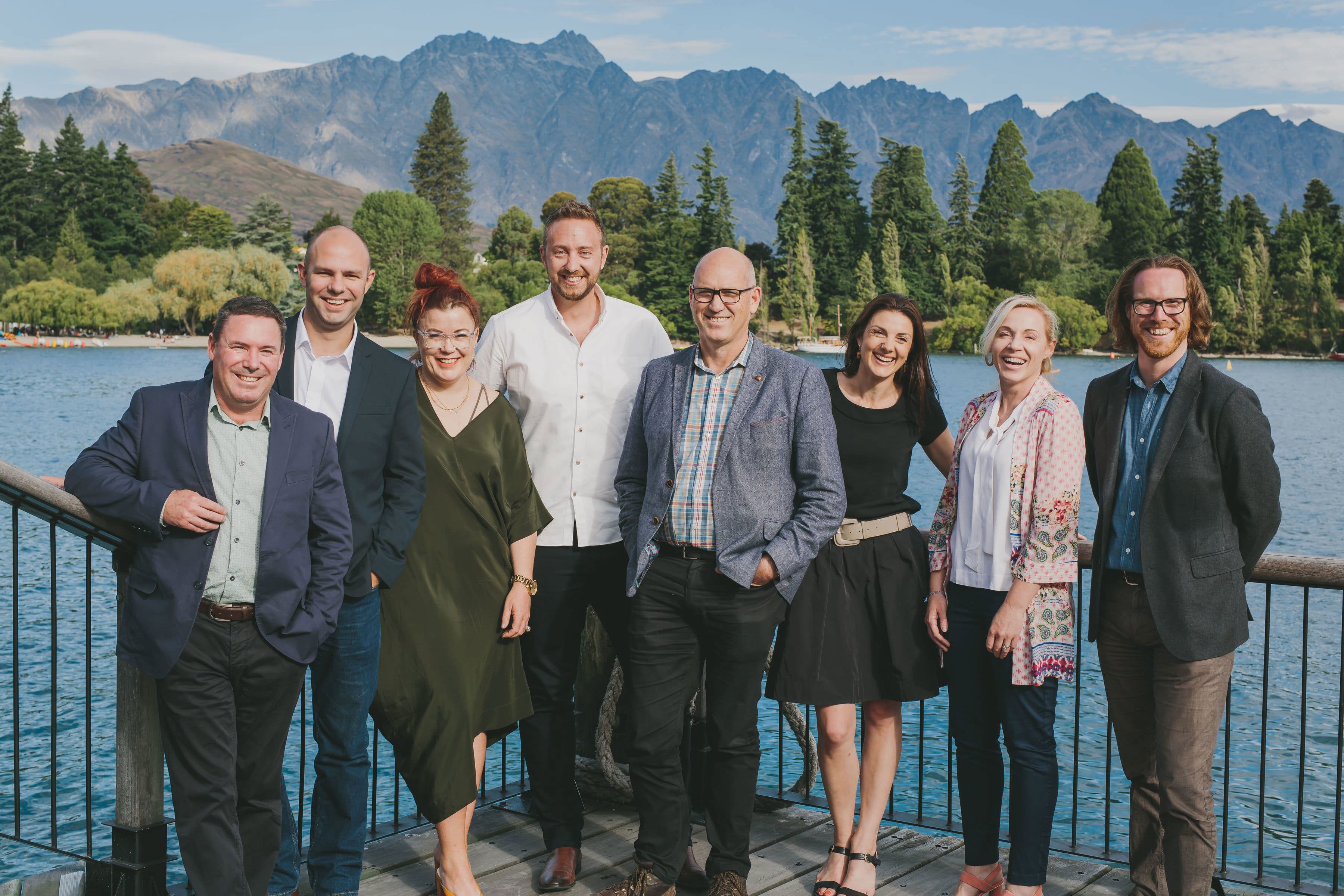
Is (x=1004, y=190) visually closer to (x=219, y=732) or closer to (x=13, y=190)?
(x=13, y=190)

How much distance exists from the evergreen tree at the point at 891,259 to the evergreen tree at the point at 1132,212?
13933 millimetres

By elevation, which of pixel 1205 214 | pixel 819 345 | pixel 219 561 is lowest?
pixel 219 561

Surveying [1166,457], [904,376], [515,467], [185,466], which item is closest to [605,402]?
[515,467]

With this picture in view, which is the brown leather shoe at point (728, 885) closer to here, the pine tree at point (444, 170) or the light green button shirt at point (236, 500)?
the light green button shirt at point (236, 500)

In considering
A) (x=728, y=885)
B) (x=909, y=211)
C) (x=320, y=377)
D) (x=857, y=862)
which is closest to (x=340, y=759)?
(x=320, y=377)

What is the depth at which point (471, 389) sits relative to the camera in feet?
11.0

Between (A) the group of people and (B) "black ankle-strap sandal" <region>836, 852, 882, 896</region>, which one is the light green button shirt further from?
(B) "black ankle-strap sandal" <region>836, 852, 882, 896</region>

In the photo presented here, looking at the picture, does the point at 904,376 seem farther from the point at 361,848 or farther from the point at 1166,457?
the point at 361,848

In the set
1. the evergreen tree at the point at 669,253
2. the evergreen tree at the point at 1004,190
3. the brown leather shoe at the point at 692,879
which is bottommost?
Result: the brown leather shoe at the point at 692,879

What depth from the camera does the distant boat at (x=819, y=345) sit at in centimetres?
7181

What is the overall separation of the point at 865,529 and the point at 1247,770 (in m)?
9.59

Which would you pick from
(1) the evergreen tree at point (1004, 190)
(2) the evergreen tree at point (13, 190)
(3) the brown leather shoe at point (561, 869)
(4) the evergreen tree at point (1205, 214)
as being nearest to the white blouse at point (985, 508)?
(3) the brown leather shoe at point (561, 869)

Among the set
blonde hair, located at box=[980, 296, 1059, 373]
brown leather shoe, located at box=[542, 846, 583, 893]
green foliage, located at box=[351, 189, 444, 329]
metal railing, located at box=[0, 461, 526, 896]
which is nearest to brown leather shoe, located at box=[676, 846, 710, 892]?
brown leather shoe, located at box=[542, 846, 583, 893]

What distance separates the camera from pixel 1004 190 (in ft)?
273
